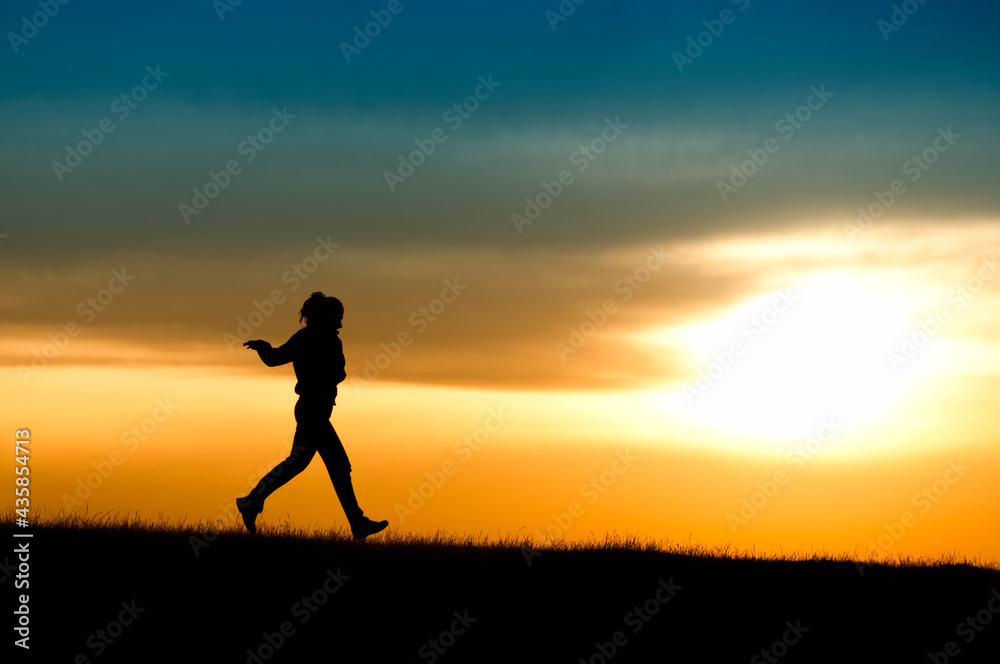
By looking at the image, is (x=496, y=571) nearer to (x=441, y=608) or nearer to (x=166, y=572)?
(x=441, y=608)

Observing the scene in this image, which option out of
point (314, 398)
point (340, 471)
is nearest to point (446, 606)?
point (340, 471)

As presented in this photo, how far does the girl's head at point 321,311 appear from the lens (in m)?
12.4

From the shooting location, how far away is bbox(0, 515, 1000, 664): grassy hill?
8.84 m

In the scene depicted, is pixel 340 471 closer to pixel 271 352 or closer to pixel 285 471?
pixel 285 471

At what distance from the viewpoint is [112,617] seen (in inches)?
352

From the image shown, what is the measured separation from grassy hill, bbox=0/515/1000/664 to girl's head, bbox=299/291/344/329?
8.33ft

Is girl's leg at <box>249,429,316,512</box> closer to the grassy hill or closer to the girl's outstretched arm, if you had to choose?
the grassy hill

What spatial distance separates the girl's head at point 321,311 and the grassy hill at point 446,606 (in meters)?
2.54

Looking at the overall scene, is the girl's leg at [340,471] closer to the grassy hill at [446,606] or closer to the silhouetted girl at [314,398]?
the silhouetted girl at [314,398]

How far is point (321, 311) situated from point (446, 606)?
419 centimetres

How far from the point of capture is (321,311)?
12.4 m

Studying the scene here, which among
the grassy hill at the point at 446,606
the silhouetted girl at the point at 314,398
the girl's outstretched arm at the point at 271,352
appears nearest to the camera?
the grassy hill at the point at 446,606

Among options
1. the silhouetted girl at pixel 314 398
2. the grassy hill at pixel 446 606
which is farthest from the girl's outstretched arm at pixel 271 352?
the grassy hill at pixel 446 606

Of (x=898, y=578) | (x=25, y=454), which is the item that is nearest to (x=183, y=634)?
(x=25, y=454)
